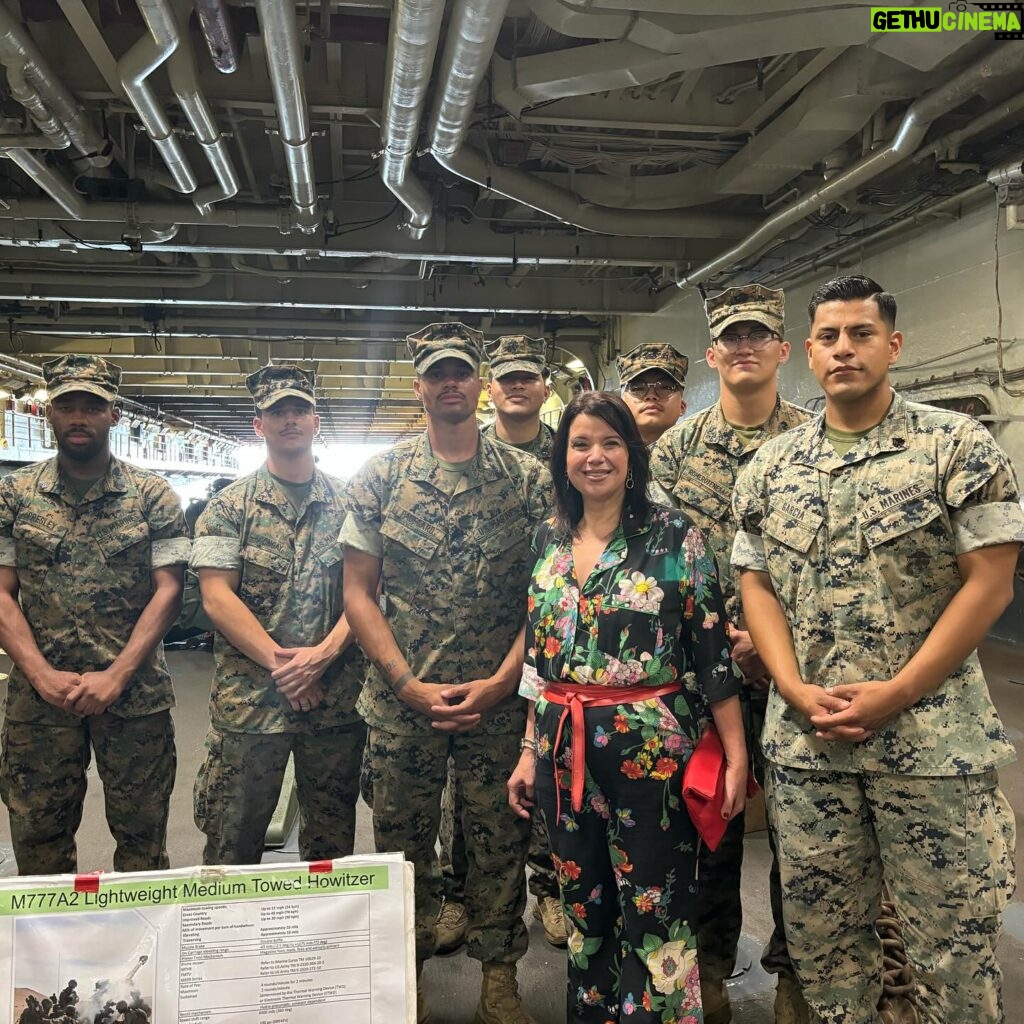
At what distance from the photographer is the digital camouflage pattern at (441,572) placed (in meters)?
1.96

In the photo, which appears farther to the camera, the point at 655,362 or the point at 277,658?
the point at 655,362

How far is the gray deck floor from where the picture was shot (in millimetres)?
2105

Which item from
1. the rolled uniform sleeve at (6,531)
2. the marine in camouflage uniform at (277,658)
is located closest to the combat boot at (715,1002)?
the marine in camouflage uniform at (277,658)

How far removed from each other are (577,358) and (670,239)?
2.73 m

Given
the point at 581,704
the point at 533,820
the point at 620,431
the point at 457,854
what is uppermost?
the point at 620,431

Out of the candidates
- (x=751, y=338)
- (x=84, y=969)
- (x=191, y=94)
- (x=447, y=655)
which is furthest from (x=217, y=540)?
(x=191, y=94)

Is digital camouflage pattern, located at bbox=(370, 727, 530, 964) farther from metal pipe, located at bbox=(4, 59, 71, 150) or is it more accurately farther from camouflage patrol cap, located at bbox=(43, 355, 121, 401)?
metal pipe, located at bbox=(4, 59, 71, 150)

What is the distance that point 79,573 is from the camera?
2240mm

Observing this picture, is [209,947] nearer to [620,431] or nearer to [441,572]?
[441,572]

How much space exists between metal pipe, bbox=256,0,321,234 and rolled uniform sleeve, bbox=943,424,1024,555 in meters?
2.47

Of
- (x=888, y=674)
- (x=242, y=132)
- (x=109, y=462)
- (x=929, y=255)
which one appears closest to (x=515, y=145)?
(x=242, y=132)

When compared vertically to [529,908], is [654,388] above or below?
above

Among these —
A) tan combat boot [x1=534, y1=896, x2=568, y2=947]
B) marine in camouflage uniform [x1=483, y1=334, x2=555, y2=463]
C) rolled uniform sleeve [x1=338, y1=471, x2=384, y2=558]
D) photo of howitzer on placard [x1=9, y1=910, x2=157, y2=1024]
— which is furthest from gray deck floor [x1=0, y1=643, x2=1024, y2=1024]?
marine in camouflage uniform [x1=483, y1=334, x2=555, y2=463]

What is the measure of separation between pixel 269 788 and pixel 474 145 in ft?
11.8
